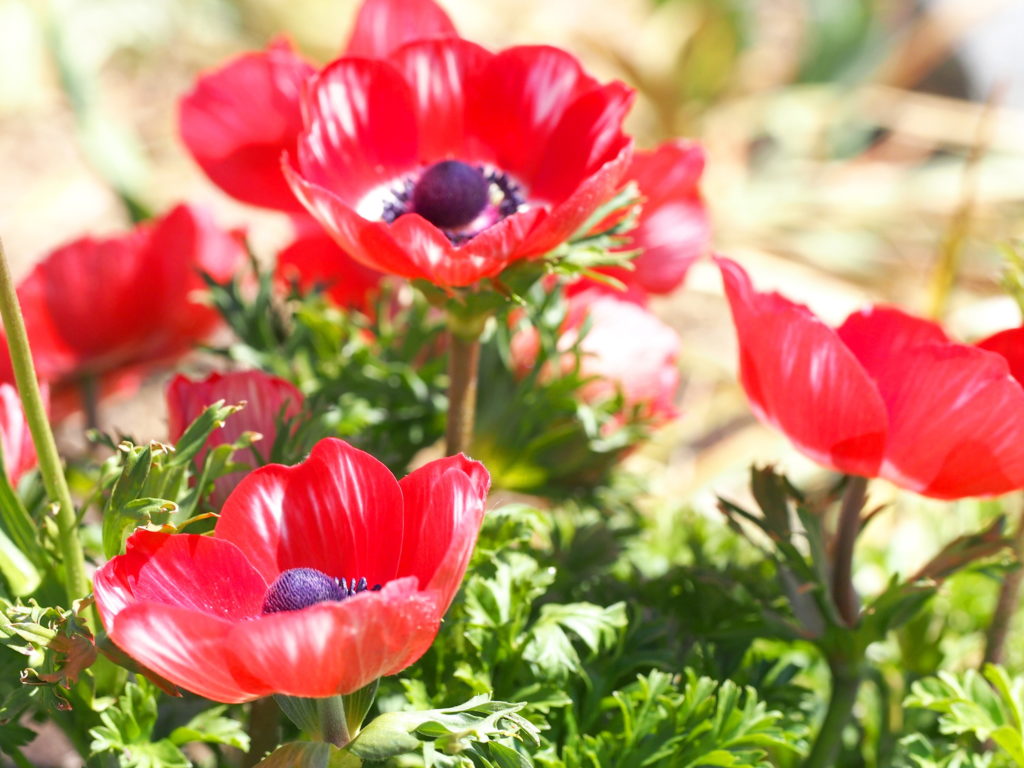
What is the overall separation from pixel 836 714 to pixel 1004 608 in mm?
131

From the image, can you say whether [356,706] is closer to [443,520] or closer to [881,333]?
[443,520]

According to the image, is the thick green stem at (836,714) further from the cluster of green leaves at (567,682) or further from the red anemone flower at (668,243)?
the red anemone flower at (668,243)

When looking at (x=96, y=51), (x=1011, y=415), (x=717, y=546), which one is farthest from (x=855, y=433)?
(x=96, y=51)

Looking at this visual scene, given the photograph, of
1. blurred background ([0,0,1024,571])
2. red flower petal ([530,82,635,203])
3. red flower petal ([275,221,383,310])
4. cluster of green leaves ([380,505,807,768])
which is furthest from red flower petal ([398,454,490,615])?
blurred background ([0,0,1024,571])

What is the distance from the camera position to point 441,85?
2.20ft

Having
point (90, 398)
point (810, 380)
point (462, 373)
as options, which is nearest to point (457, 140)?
point (462, 373)

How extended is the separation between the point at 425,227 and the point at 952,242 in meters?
0.72

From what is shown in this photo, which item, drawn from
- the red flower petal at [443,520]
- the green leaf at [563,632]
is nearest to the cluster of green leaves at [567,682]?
the green leaf at [563,632]

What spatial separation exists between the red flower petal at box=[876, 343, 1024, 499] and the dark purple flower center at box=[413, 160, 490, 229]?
0.76 feet

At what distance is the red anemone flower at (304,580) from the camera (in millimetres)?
420

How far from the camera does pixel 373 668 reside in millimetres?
448

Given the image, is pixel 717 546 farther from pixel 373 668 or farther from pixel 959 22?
pixel 959 22

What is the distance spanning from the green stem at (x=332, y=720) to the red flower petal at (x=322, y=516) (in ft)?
0.19

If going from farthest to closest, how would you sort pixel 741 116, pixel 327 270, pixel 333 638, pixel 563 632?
pixel 741 116 < pixel 327 270 < pixel 563 632 < pixel 333 638
